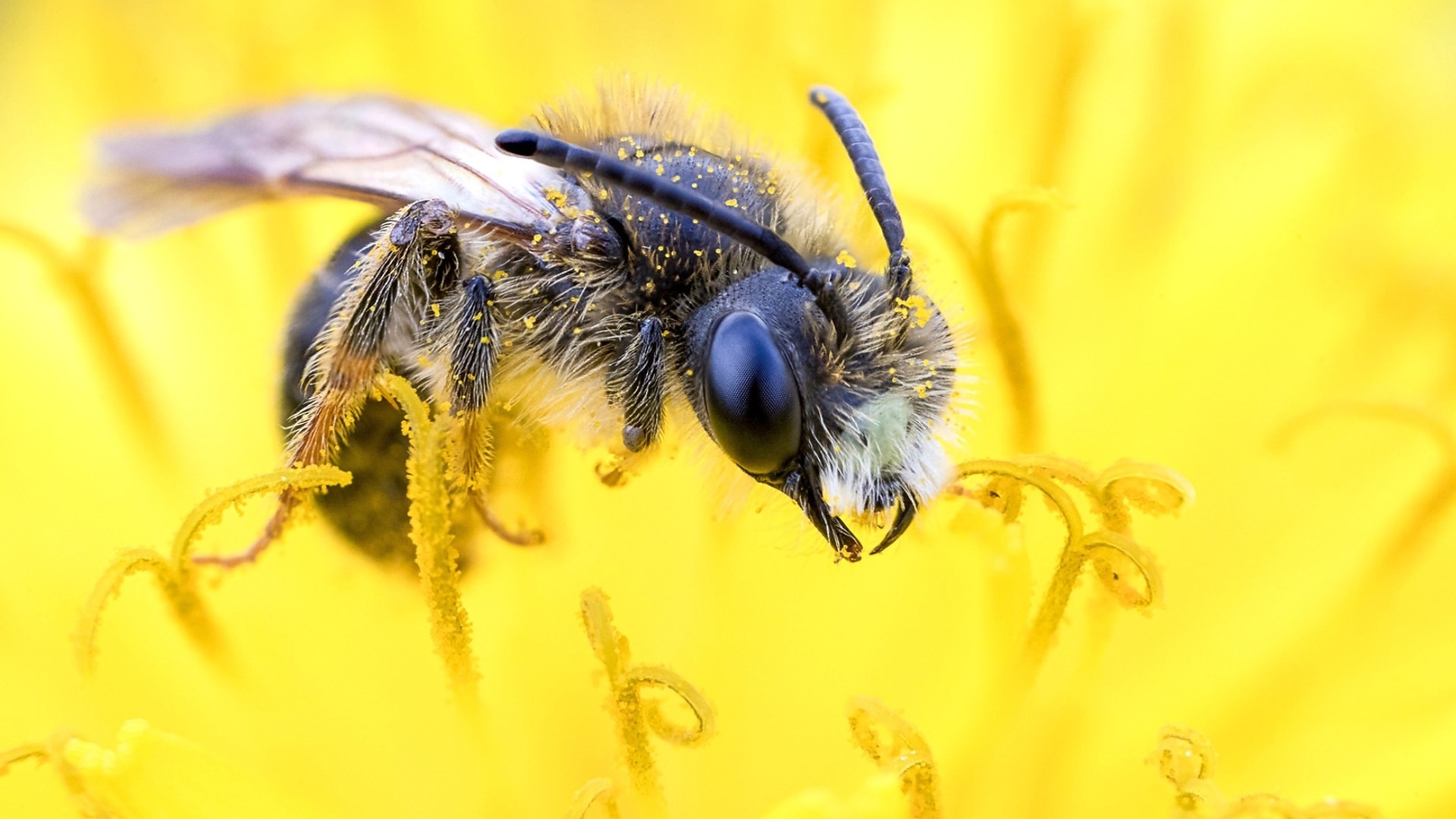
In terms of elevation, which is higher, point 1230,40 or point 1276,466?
point 1230,40

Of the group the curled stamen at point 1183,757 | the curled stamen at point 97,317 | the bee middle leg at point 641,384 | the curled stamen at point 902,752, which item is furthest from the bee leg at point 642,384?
the curled stamen at point 97,317

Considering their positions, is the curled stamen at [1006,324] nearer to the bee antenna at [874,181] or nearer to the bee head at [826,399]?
the bee antenna at [874,181]

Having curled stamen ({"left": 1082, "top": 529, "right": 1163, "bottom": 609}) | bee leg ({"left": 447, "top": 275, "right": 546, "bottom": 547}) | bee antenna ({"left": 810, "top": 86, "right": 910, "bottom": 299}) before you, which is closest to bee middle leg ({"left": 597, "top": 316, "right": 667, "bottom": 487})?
bee leg ({"left": 447, "top": 275, "right": 546, "bottom": 547})

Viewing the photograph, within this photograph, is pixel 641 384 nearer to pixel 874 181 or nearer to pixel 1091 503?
pixel 874 181

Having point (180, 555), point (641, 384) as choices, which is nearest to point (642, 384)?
point (641, 384)

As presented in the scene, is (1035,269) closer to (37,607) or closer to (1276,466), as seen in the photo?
(1276,466)

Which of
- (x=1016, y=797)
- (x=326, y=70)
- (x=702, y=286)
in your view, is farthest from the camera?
(x=326, y=70)

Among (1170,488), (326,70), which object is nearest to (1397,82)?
(1170,488)
